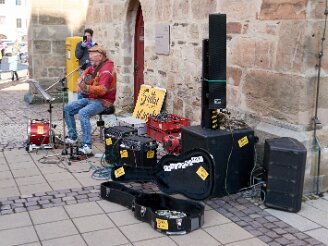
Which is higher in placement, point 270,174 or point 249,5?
point 249,5

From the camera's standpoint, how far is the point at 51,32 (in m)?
12.0

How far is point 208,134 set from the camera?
207 inches

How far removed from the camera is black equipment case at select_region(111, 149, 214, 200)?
5.04 metres

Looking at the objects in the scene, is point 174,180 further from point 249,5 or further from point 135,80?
point 135,80

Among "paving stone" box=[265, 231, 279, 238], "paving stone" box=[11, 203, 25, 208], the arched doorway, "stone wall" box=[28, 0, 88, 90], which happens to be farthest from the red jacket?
"stone wall" box=[28, 0, 88, 90]

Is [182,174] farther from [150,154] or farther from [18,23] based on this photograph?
[18,23]

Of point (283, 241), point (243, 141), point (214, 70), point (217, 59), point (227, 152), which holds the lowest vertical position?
point (283, 241)

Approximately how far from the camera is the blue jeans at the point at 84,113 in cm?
709

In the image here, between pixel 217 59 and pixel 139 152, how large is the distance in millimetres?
1545

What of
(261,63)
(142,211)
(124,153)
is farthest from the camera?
(124,153)

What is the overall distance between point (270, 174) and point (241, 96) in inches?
62.2

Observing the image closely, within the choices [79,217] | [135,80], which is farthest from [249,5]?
[135,80]

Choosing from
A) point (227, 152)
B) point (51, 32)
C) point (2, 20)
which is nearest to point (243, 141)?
point (227, 152)

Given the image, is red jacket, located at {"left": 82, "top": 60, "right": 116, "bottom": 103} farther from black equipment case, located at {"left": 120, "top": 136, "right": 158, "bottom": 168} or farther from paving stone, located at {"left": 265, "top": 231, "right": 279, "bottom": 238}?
paving stone, located at {"left": 265, "top": 231, "right": 279, "bottom": 238}
